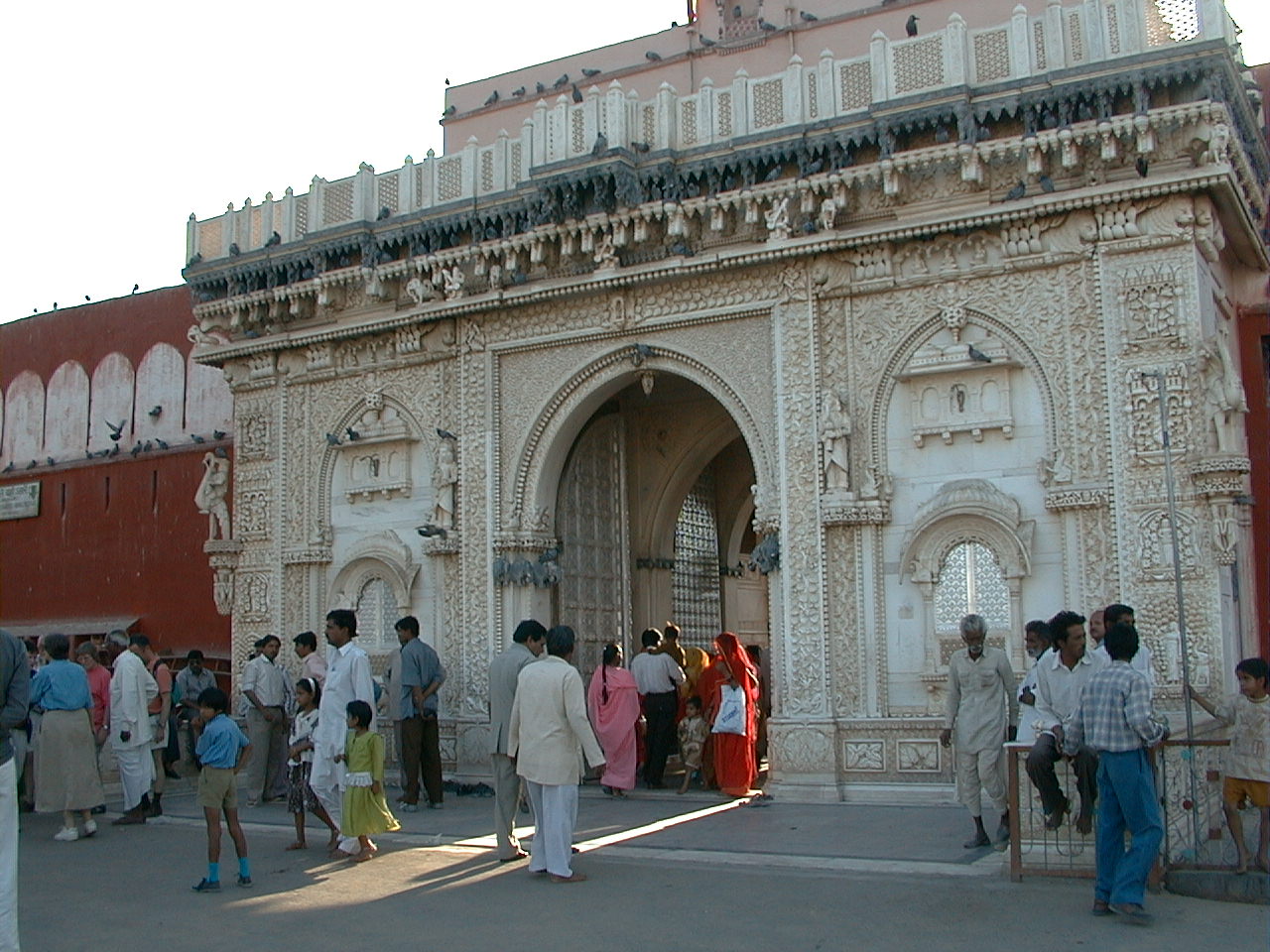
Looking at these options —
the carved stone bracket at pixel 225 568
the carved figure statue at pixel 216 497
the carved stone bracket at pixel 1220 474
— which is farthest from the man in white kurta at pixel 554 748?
the carved figure statue at pixel 216 497

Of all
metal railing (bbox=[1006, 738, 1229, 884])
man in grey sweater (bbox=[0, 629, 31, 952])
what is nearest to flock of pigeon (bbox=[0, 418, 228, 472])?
man in grey sweater (bbox=[0, 629, 31, 952])

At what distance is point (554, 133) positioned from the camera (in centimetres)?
1255

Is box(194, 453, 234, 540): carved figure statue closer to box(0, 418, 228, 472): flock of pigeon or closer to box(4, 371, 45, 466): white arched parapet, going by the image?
box(0, 418, 228, 472): flock of pigeon

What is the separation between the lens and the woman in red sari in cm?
1111

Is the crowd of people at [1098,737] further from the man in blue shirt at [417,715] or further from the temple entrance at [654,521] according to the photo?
the temple entrance at [654,521]

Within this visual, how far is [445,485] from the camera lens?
1310cm

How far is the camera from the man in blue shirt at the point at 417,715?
10.9 metres

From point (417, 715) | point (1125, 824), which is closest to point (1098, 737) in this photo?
point (1125, 824)

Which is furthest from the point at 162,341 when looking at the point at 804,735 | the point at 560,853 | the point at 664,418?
the point at 560,853

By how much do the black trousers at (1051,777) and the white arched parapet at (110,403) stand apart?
14.6 m

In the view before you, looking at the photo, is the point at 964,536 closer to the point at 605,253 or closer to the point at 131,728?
the point at 605,253

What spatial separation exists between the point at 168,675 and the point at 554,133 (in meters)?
5.95

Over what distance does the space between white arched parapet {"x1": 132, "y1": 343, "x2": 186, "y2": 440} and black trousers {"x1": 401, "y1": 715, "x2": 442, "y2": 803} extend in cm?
836

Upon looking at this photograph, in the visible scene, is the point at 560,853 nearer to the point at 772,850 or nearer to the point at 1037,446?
the point at 772,850
